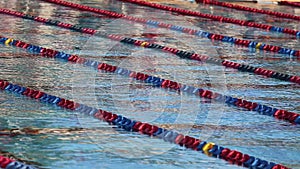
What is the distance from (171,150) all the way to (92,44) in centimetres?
380

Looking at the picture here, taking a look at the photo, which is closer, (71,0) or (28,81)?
Answer: (28,81)

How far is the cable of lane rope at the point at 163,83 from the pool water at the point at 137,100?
0.13 m

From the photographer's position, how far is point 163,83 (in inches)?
244

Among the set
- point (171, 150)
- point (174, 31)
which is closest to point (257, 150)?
point (171, 150)

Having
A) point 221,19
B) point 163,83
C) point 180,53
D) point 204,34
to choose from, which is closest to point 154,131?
point 163,83

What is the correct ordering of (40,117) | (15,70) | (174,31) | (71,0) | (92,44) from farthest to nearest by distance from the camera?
(71,0), (174,31), (92,44), (15,70), (40,117)

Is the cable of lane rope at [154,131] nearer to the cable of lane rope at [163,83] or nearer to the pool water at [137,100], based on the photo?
the pool water at [137,100]

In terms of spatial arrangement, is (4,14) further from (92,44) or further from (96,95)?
(96,95)

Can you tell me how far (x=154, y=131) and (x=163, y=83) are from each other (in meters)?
1.53

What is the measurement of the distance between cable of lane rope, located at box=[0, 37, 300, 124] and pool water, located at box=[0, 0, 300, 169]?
13 cm

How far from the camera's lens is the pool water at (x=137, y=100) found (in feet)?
13.8

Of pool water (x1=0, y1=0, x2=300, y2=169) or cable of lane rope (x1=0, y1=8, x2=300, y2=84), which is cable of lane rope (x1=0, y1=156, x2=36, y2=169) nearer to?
pool water (x1=0, y1=0, x2=300, y2=169)

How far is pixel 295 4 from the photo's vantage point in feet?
44.2

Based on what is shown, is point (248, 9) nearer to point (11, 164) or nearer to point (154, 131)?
point (154, 131)
